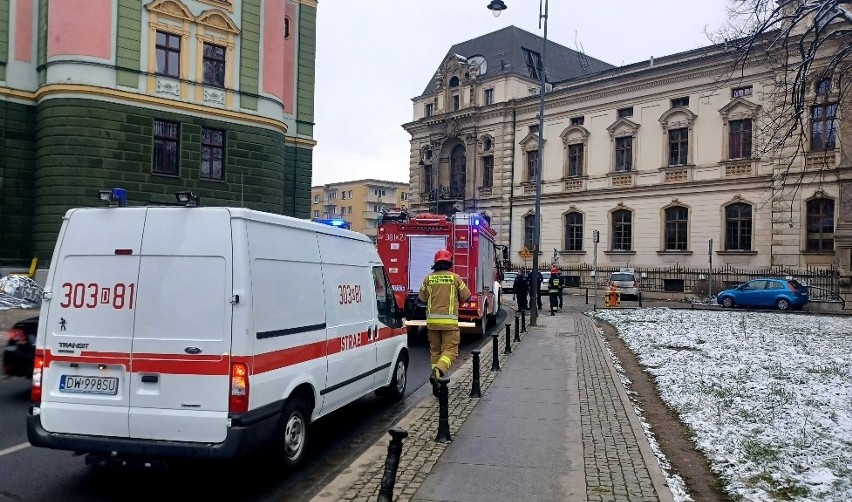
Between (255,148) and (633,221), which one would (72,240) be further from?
(633,221)

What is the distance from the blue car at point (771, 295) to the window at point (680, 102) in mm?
13775

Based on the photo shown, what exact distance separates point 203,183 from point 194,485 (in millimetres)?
24026

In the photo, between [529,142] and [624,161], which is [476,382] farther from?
[529,142]

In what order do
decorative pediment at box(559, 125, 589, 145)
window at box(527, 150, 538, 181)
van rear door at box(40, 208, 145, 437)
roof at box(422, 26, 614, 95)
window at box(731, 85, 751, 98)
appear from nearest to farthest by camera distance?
van rear door at box(40, 208, 145, 437), window at box(731, 85, 751, 98), decorative pediment at box(559, 125, 589, 145), window at box(527, 150, 538, 181), roof at box(422, 26, 614, 95)

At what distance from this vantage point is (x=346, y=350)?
766cm

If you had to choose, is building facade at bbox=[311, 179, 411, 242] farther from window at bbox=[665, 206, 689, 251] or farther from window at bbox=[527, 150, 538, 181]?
window at bbox=[665, 206, 689, 251]

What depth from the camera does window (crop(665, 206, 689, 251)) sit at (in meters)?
41.9

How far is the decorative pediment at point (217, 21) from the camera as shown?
28.9 metres

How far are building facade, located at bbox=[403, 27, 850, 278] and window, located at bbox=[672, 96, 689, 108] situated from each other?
0.24 ft

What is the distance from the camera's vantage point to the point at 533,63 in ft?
181

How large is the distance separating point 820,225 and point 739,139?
6488 millimetres

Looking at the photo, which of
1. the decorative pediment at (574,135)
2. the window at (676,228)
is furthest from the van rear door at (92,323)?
the decorative pediment at (574,135)

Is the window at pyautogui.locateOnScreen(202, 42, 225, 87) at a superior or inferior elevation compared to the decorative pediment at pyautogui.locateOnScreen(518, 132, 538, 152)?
inferior

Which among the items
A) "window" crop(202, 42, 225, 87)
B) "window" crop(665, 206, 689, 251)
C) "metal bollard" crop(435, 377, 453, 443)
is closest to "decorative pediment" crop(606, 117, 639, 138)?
"window" crop(665, 206, 689, 251)
